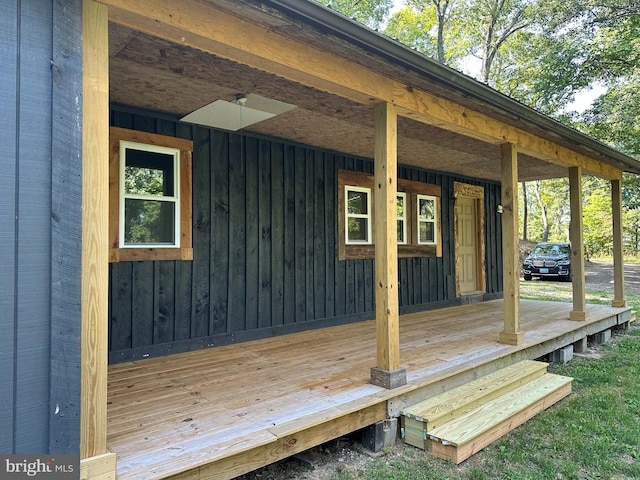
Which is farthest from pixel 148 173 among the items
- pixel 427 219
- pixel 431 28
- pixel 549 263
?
pixel 431 28

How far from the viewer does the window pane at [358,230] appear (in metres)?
5.48

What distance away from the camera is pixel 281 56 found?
2248mm

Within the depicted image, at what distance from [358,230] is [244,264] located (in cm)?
189

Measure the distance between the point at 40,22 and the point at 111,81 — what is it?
1.50 metres

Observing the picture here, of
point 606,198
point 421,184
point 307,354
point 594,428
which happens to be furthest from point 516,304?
point 606,198

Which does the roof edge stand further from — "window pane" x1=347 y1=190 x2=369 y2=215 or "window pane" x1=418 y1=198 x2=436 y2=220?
"window pane" x1=418 y1=198 x2=436 y2=220

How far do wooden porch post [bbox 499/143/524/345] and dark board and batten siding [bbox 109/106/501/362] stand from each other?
1.97 meters

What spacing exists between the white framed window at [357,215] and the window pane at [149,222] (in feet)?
7.77

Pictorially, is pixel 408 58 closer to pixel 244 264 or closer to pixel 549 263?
pixel 244 264

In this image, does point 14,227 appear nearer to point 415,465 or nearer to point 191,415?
point 191,415

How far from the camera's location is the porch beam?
1.82 m

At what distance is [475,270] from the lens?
770cm

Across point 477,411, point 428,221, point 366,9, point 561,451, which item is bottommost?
point 561,451

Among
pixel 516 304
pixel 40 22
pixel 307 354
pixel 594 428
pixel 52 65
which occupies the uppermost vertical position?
pixel 40 22
